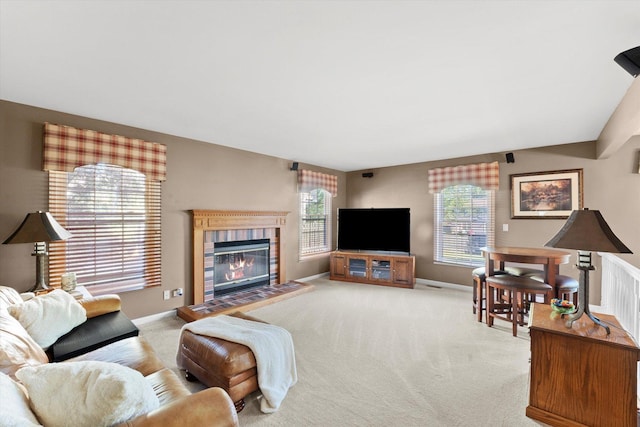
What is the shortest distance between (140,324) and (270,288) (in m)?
1.91

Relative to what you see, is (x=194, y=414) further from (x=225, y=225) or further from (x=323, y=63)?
(x=225, y=225)

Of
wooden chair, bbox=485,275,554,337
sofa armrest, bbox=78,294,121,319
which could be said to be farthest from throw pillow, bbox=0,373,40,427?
wooden chair, bbox=485,275,554,337

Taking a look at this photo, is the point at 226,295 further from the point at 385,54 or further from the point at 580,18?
the point at 580,18

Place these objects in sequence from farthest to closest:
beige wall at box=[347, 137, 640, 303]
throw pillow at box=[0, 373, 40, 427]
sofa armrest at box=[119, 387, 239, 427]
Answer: beige wall at box=[347, 137, 640, 303] → sofa armrest at box=[119, 387, 239, 427] → throw pillow at box=[0, 373, 40, 427]

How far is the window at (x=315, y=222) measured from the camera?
5.86 meters

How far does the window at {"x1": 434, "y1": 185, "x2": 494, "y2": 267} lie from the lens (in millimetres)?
4984

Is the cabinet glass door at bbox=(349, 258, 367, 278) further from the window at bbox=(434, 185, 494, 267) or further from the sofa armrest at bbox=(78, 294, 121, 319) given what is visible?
the sofa armrest at bbox=(78, 294, 121, 319)

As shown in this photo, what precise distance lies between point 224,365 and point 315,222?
14.2 feet

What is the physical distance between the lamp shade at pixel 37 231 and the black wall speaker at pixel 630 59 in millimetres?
4469

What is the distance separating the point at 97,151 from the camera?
320cm

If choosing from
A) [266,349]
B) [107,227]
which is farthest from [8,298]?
[266,349]

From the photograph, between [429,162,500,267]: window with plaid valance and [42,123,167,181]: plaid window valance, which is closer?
[42,123,167,181]: plaid window valance

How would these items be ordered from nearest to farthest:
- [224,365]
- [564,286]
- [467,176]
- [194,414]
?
[194,414] → [224,365] → [564,286] → [467,176]

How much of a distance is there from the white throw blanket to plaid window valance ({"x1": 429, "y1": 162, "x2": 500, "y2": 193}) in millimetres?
4225
